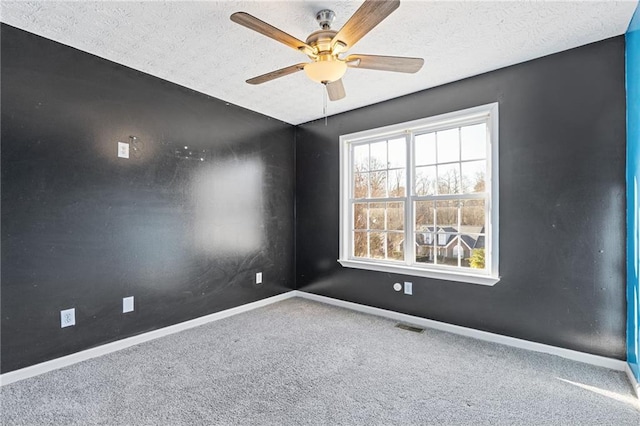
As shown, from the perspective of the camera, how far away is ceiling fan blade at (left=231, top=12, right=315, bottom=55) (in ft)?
4.88

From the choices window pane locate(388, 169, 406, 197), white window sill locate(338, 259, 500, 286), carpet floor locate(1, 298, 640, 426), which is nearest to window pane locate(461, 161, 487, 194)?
window pane locate(388, 169, 406, 197)

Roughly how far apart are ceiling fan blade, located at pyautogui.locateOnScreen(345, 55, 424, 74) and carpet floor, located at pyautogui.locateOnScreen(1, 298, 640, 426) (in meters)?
2.06

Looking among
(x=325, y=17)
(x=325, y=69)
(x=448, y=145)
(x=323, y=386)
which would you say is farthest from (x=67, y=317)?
(x=448, y=145)

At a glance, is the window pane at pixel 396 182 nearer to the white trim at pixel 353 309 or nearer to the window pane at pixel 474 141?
the window pane at pixel 474 141

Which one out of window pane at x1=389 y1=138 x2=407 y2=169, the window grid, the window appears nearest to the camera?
the window

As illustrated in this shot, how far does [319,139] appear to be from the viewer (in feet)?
13.2

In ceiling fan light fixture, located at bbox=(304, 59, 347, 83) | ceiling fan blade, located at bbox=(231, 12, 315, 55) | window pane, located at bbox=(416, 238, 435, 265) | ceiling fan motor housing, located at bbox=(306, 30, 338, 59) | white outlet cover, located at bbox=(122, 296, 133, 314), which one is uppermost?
ceiling fan motor housing, located at bbox=(306, 30, 338, 59)

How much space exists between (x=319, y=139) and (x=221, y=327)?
Answer: 2.55 meters

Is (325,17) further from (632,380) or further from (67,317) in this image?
(632,380)

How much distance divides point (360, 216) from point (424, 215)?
0.82 m

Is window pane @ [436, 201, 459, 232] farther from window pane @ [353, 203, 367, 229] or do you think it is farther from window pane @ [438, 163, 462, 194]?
window pane @ [353, 203, 367, 229]

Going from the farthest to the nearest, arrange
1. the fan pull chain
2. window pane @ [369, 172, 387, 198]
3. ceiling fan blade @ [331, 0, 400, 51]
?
window pane @ [369, 172, 387, 198] → the fan pull chain → ceiling fan blade @ [331, 0, 400, 51]

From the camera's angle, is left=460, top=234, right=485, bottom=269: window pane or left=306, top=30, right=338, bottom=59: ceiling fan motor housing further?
left=460, top=234, right=485, bottom=269: window pane

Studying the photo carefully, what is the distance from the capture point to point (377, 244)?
11.8 ft
